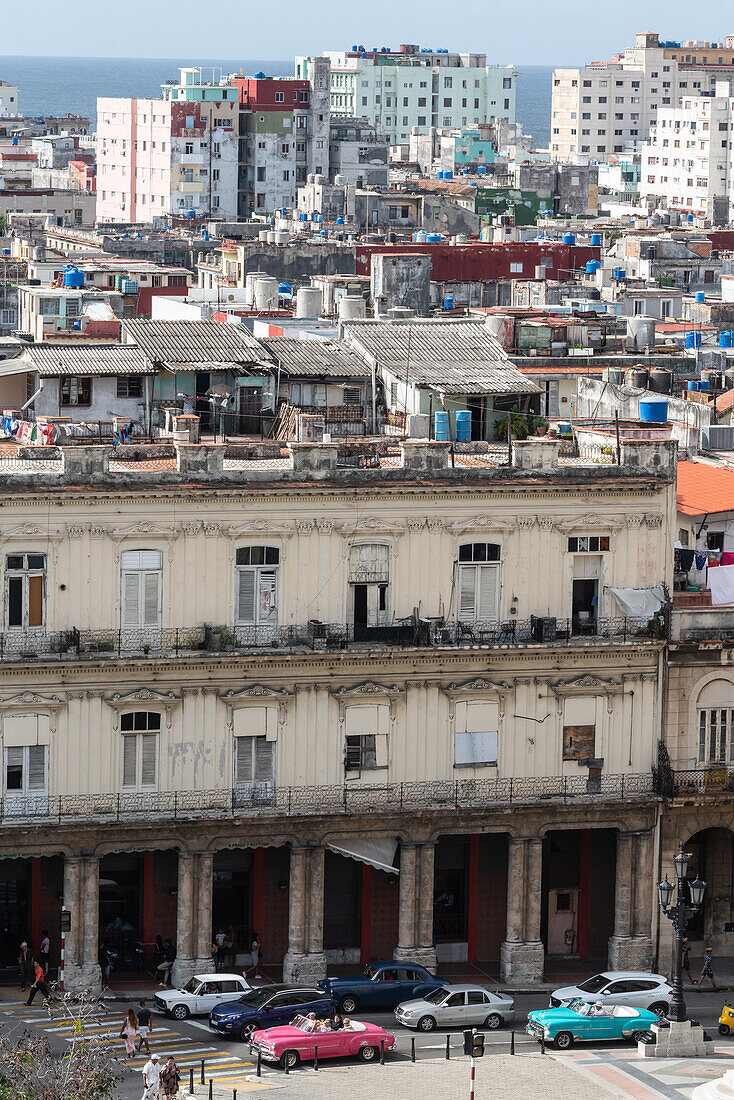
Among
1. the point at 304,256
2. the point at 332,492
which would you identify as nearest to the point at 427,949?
the point at 332,492

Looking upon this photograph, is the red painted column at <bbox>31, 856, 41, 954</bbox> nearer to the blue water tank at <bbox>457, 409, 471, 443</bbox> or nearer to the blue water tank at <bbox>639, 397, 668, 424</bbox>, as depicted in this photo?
the blue water tank at <bbox>457, 409, 471, 443</bbox>

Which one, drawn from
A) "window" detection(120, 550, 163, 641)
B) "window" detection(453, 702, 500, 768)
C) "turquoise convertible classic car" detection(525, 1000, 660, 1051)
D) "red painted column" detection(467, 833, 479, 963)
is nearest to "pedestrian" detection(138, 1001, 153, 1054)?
"turquoise convertible classic car" detection(525, 1000, 660, 1051)

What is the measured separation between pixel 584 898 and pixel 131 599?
17049 mm

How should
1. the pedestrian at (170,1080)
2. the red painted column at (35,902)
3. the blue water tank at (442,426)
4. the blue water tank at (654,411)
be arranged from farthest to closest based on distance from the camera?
the blue water tank at (654,411) → the blue water tank at (442,426) → the red painted column at (35,902) → the pedestrian at (170,1080)

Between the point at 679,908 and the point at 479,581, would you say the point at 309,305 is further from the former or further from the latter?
the point at 679,908

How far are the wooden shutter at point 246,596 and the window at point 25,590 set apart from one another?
18.1 ft

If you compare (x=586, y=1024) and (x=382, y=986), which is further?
(x=382, y=986)

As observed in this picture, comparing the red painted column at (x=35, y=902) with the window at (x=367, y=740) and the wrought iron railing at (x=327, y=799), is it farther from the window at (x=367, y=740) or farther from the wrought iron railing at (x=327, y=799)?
the window at (x=367, y=740)

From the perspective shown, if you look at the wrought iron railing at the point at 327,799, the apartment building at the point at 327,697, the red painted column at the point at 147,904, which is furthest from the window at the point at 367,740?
the red painted column at the point at 147,904

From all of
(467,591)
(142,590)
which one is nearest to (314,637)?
(467,591)

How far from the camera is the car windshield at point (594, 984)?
206ft

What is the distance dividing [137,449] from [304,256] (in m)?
72.5

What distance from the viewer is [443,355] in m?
78.3

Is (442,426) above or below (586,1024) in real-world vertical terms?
above
